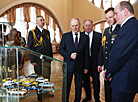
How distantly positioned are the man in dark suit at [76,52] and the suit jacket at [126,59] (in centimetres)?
107

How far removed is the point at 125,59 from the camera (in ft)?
5.65

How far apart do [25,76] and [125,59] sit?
1114 mm

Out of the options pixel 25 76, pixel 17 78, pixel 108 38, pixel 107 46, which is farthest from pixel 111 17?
pixel 17 78

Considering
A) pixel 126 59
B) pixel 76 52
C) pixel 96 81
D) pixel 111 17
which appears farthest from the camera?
pixel 96 81

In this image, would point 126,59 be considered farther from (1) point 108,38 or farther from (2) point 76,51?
(2) point 76,51

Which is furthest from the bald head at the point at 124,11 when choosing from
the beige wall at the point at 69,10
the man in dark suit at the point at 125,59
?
the beige wall at the point at 69,10

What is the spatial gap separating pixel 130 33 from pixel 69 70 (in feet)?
4.58

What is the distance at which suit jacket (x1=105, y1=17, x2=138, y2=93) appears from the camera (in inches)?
66.0

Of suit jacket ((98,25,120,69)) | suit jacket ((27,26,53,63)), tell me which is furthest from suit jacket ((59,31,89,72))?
suit jacket ((27,26,53,63))

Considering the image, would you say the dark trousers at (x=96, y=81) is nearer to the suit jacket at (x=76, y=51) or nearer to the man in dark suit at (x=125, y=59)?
the suit jacket at (x=76, y=51)

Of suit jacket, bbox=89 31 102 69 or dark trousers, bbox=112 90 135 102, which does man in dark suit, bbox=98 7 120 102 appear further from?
dark trousers, bbox=112 90 135 102

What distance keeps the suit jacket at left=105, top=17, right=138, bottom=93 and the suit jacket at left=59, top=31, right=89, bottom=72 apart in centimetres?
107

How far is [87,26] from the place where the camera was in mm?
3531

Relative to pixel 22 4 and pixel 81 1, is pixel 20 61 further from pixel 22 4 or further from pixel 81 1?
pixel 81 1
